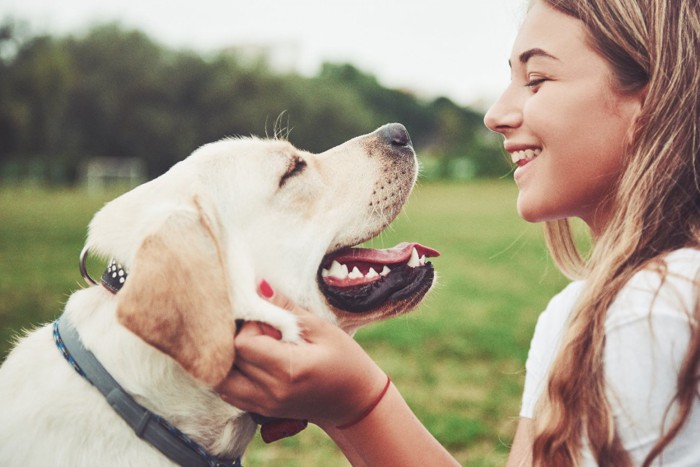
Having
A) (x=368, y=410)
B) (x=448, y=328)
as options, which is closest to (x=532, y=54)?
(x=368, y=410)

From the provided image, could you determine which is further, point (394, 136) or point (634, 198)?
point (394, 136)

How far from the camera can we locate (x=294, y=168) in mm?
2791

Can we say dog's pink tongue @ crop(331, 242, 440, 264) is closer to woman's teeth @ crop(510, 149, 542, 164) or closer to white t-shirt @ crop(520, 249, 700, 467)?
woman's teeth @ crop(510, 149, 542, 164)

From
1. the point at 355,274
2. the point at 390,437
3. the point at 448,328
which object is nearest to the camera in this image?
the point at 390,437

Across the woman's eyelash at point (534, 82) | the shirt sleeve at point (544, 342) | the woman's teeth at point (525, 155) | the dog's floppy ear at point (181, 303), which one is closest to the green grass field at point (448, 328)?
the shirt sleeve at point (544, 342)

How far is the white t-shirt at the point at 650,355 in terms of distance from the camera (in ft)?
6.20

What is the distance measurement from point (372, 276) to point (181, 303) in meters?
0.98

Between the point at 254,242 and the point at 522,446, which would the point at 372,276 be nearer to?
the point at 254,242

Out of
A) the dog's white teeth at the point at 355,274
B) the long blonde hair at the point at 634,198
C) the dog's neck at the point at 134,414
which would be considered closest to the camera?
the long blonde hair at the point at 634,198

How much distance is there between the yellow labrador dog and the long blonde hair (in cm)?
76

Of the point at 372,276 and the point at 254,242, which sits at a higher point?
the point at 254,242

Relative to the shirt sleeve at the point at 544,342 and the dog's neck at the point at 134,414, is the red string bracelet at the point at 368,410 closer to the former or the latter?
the dog's neck at the point at 134,414

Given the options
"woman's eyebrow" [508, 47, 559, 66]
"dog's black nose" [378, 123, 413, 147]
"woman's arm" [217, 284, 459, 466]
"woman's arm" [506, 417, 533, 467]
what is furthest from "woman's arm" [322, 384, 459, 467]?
"woman's eyebrow" [508, 47, 559, 66]

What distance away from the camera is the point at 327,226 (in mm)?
2713
